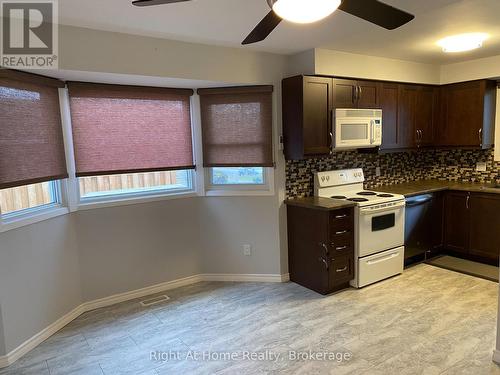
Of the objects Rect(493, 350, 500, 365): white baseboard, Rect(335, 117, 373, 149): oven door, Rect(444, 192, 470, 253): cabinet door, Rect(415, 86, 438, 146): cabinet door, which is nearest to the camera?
Rect(493, 350, 500, 365): white baseboard

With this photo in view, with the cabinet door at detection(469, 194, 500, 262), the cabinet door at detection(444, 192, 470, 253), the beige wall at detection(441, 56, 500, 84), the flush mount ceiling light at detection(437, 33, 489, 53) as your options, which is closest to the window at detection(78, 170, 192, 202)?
the flush mount ceiling light at detection(437, 33, 489, 53)

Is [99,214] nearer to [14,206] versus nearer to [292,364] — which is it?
[14,206]

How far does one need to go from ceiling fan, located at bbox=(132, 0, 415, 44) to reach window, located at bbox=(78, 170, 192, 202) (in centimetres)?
207

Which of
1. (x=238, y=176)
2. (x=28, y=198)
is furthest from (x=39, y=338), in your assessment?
(x=238, y=176)

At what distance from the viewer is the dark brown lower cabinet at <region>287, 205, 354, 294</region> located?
11.0 ft

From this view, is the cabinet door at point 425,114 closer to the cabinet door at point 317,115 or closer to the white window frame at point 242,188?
the cabinet door at point 317,115

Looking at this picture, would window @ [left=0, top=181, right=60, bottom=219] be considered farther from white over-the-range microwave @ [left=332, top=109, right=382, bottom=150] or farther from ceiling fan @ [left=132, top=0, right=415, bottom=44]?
white over-the-range microwave @ [left=332, top=109, right=382, bottom=150]

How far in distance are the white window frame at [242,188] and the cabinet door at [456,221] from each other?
7.43ft

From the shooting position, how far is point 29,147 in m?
2.70

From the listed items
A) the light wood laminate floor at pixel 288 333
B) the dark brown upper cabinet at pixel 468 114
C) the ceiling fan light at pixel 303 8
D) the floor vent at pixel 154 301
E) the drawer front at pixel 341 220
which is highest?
the ceiling fan light at pixel 303 8

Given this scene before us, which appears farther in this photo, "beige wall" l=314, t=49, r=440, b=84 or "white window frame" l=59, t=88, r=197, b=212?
"beige wall" l=314, t=49, r=440, b=84

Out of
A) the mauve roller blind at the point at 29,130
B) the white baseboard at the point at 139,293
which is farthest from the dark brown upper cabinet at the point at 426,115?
the mauve roller blind at the point at 29,130

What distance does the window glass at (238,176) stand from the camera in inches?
150

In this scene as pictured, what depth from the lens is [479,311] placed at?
3.04 metres
